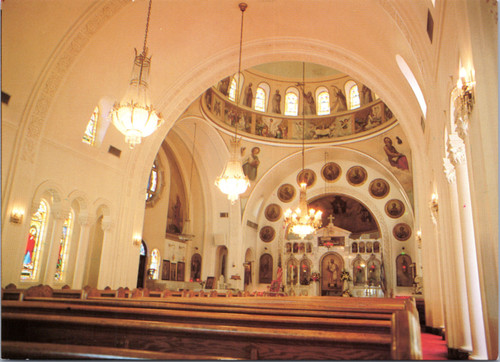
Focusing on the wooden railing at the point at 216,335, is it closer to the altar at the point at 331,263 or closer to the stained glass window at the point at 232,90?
the stained glass window at the point at 232,90

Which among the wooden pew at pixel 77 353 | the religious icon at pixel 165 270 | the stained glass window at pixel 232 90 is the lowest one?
the wooden pew at pixel 77 353

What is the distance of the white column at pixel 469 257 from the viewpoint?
166 inches

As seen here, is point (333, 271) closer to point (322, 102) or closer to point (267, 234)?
point (267, 234)

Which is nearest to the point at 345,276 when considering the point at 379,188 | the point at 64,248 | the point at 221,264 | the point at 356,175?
the point at 379,188

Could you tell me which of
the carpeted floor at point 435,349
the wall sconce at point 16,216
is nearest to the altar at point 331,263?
the carpeted floor at point 435,349

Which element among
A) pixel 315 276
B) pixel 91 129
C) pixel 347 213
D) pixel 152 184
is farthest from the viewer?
pixel 347 213

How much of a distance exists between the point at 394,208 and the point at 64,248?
1536 centimetres

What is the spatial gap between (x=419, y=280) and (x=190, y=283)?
968cm

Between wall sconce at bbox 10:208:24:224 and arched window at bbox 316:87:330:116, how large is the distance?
48.1ft

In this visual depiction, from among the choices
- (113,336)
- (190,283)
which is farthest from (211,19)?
(190,283)

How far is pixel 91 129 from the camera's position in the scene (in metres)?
9.64

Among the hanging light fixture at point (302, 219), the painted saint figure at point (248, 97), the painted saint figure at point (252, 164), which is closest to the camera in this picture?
the hanging light fixture at point (302, 219)

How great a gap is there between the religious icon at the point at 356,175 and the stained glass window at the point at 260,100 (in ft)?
19.0

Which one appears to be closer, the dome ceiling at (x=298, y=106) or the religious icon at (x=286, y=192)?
the dome ceiling at (x=298, y=106)
